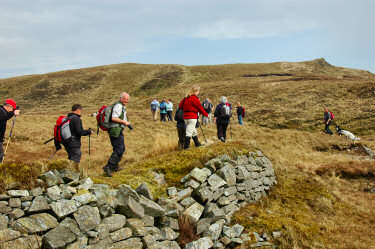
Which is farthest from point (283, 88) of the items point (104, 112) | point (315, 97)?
point (104, 112)

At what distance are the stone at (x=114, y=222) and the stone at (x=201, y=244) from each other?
4.49 feet

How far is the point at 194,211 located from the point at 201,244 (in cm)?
77

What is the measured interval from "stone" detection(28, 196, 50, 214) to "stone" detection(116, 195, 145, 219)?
116 cm

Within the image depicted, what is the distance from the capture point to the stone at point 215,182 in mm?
6473

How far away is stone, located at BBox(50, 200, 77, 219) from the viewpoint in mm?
3838

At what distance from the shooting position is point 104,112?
682 cm

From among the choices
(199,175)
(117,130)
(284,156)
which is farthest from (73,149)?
(284,156)

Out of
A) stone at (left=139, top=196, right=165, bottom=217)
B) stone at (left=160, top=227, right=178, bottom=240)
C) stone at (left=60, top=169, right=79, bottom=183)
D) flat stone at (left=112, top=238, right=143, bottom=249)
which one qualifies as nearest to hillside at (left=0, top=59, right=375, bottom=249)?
stone at (left=60, top=169, right=79, bottom=183)

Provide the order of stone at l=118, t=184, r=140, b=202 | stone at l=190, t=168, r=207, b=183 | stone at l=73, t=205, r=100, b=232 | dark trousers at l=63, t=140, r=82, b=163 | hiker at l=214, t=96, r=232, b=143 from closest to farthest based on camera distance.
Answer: stone at l=73, t=205, r=100, b=232 → stone at l=118, t=184, r=140, b=202 → stone at l=190, t=168, r=207, b=183 → dark trousers at l=63, t=140, r=82, b=163 → hiker at l=214, t=96, r=232, b=143

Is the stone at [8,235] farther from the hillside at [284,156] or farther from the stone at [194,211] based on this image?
the stone at [194,211]

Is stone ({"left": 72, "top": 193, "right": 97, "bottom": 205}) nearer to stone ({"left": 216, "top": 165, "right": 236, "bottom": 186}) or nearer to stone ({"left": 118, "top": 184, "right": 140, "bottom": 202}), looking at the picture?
stone ({"left": 118, "top": 184, "right": 140, "bottom": 202})

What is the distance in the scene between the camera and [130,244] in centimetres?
429

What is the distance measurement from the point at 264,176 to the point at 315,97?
32.3 m

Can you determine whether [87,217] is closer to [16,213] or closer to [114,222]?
[114,222]
